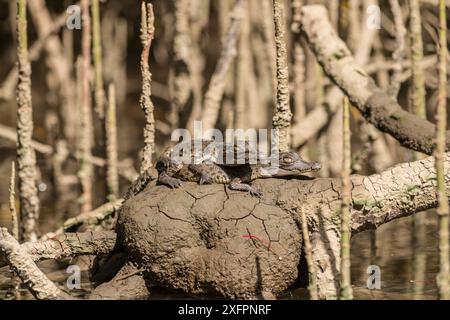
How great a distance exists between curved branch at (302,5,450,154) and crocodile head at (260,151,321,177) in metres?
0.99

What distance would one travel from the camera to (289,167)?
5.95m

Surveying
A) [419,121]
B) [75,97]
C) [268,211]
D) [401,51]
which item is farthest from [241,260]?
[75,97]

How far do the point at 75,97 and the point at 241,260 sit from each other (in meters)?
5.92

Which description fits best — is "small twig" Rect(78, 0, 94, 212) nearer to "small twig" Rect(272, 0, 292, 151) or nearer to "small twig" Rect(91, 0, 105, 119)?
"small twig" Rect(91, 0, 105, 119)

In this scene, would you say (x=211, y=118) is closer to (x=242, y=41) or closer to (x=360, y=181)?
(x=242, y=41)

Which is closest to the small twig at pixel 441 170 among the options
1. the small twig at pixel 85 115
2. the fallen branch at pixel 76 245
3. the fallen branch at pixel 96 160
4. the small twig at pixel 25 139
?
the fallen branch at pixel 76 245

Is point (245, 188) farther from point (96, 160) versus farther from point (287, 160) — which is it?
point (96, 160)

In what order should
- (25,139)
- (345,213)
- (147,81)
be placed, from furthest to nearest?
(25,139)
(147,81)
(345,213)

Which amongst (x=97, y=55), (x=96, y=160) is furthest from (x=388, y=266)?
(x=96, y=160)

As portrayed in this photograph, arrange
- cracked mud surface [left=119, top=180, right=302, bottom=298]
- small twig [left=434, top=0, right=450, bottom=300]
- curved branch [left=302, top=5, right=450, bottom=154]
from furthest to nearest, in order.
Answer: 1. curved branch [left=302, top=5, right=450, bottom=154]
2. cracked mud surface [left=119, top=180, right=302, bottom=298]
3. small twig [left=434, top=0, right=450, bottom=300]

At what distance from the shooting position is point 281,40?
6.15m

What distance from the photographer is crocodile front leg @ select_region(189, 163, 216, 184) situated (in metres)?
5.88

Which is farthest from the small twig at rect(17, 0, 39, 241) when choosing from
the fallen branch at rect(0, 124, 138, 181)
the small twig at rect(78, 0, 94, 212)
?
the fallen branch at rect(0, 124, 138, 181)

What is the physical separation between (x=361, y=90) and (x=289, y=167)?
58.5 inches
